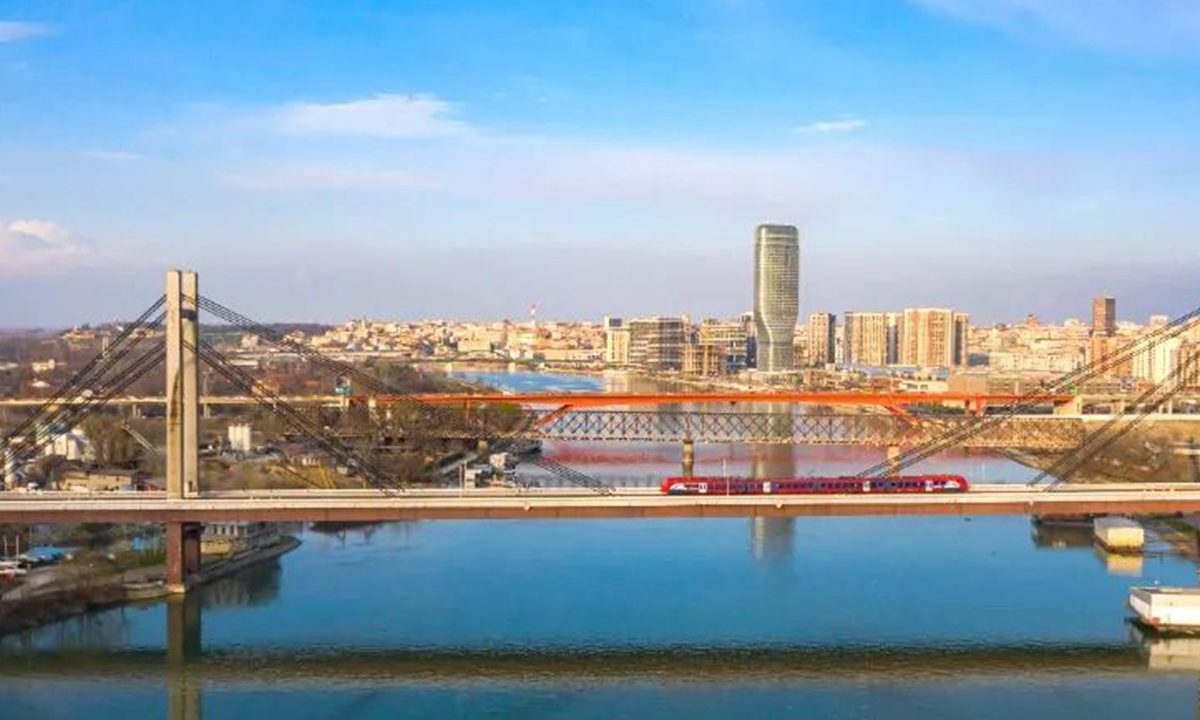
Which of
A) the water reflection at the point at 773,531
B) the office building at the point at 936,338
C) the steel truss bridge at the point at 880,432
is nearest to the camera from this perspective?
the water reflection at the point at 773,531

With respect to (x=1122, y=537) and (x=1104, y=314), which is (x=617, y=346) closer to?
(x=1104, y=314)

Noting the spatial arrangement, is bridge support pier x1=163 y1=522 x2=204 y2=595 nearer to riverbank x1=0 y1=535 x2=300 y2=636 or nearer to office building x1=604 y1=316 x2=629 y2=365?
riverbank x1=0 y1=535 x2=300 y2=636

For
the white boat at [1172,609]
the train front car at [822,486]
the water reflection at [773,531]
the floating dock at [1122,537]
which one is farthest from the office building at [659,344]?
the white boat at [1172,609]

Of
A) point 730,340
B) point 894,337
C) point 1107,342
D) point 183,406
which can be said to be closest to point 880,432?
point 183,406

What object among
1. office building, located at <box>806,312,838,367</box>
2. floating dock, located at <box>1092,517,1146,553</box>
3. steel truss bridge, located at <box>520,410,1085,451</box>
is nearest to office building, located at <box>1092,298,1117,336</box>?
office building, located at <box>806,312,838,367</box>

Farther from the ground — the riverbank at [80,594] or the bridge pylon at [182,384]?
the bridge pylon at [182,384]

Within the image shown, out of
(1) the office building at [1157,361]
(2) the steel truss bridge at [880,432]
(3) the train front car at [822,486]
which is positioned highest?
(1) the office building at [1157,361]

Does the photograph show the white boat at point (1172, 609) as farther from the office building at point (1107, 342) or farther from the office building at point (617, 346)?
the office building at point (617, 346)
